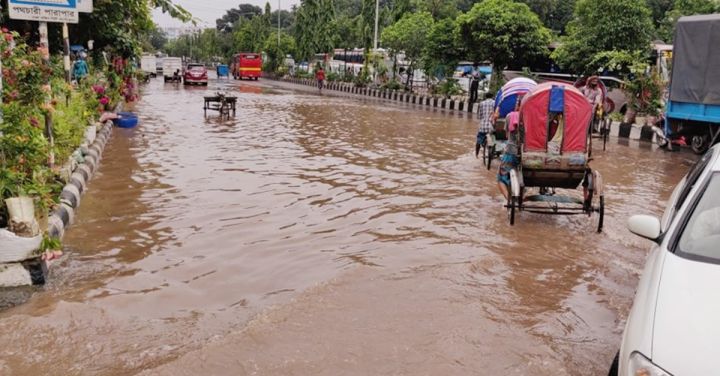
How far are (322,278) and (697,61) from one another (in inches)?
448

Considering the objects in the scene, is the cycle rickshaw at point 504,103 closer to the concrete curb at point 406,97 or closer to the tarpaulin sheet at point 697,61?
the tarpaulin sheet at point 697,61

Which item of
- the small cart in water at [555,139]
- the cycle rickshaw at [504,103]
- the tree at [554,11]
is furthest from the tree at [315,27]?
the small cart in water at [555,139]

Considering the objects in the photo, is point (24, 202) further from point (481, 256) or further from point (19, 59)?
point (481, 256)

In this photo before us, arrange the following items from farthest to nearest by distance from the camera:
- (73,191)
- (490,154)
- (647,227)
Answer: (490,154) → (73,191) → (647,227)

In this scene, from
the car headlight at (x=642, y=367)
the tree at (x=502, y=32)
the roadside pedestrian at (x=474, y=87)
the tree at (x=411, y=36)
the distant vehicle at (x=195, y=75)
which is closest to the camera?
the car headlight at (x=642, y=367)

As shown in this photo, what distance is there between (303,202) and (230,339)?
4223mm

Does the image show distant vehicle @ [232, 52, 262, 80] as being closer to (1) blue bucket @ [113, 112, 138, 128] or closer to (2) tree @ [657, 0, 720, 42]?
(2) tree @ [657, 0, 720, 42]

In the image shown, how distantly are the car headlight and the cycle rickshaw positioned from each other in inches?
275

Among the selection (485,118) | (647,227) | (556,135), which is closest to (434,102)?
(485,118)

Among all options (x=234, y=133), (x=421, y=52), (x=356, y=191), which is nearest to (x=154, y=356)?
(x=356, y=191)

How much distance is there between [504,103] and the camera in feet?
33.0

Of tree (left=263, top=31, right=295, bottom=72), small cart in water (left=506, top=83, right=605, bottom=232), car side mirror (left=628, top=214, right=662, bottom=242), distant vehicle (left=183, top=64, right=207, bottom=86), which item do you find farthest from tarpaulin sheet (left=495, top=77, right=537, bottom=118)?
tree (left=263, top=31, right=295, bottom=72)

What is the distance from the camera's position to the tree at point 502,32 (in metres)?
26.7

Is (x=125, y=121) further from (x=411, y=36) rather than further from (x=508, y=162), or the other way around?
(x=411, y=36)
